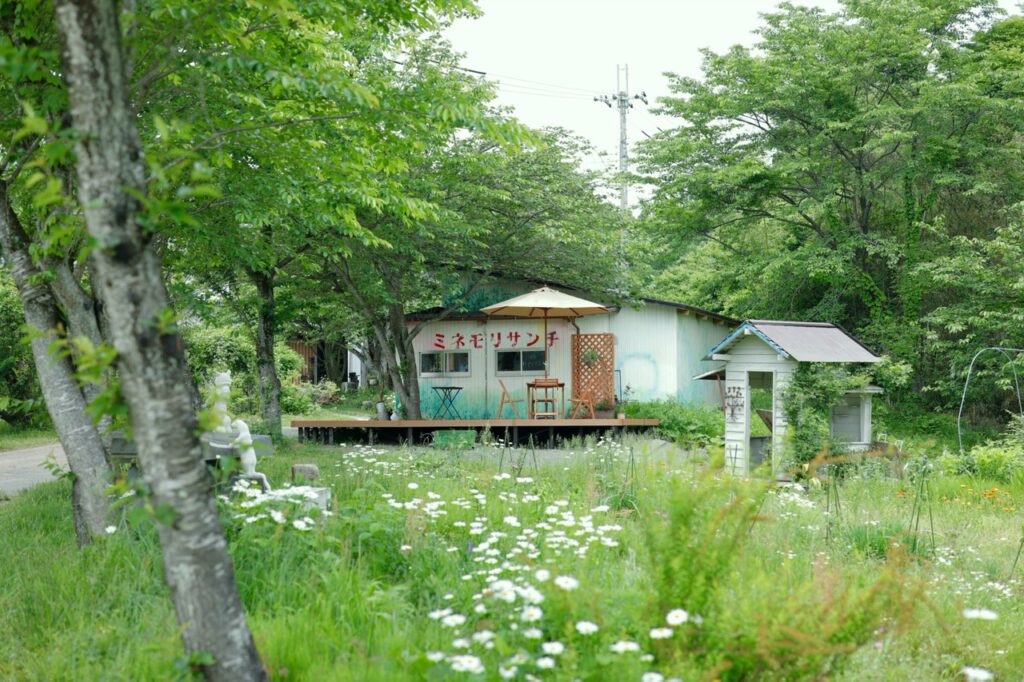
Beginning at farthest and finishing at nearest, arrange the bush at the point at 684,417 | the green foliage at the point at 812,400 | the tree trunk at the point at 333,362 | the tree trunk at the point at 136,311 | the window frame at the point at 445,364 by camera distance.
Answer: the tree trunk at the point at 333,362 < the window frame at the point at 445,364 < the bush at the point at 684,417 < the green foliage at the point at 812,400 < the tree trunk at the point at 136,311

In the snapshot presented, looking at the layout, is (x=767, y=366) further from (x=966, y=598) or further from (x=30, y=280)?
(x=30, y=280)

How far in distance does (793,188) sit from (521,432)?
28.4 ft

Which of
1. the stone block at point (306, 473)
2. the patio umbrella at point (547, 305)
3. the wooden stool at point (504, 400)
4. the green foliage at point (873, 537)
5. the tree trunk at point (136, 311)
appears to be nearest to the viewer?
the tree trunk at point (136, 311)

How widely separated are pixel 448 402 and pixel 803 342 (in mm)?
8756

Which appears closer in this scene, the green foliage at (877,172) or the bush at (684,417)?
the bush at (684,417)

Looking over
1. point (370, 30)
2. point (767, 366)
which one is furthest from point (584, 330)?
point (370, 30)

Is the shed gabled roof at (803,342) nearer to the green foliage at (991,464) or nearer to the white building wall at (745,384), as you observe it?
the white building wall at (745,384)

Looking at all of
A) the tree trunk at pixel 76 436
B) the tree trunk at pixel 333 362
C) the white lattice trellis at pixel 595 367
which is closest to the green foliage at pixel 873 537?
the tree trunk at pixel 76 436

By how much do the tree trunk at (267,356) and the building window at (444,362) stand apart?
4.12 metres

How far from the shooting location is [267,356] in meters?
14.3

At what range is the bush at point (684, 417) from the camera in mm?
14250

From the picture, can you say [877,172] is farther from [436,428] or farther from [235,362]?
[235,362]

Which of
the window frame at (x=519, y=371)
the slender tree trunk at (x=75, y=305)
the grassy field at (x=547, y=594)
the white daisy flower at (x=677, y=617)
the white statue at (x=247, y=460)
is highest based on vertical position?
the slender tree trunk at (x=75, y=305)

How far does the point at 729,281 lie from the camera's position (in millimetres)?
20641
